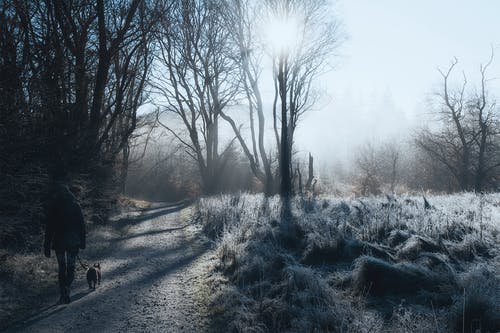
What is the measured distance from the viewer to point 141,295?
6.63m

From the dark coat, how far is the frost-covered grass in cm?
277

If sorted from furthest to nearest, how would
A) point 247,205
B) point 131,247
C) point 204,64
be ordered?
point 204,64 < point 247,205 < point 131,247

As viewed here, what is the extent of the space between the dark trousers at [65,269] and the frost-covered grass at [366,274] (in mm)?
2608

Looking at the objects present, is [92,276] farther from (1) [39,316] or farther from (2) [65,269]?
(1) [39,316]

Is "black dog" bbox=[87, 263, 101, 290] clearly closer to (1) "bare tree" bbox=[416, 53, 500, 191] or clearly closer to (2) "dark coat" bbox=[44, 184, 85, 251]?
(2) "dark coat" bbox=[44, 184, 85, 251]

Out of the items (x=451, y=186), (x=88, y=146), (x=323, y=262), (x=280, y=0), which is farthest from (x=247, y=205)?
(x=451, y=186)

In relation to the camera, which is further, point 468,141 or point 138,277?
point 468,141

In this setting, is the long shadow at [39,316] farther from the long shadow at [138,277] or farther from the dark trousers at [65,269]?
the dark trousers at [65,269]

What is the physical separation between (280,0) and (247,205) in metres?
11.3

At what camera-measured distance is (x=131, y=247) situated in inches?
438

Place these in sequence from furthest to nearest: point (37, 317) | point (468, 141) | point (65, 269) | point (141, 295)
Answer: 1. point (468, 141)
2. point (141, 295)
3. point (65, 269)
4. point (37, 317)

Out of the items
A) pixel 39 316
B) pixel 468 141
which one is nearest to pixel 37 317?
pixel 39 316

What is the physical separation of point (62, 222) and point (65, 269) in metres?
0.82

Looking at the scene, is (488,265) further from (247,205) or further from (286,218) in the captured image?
(247,205)
